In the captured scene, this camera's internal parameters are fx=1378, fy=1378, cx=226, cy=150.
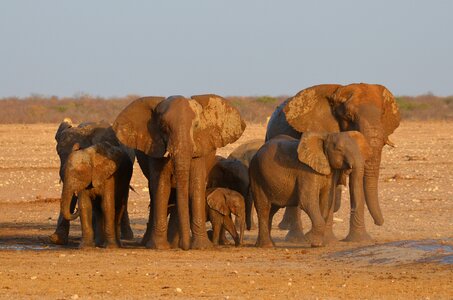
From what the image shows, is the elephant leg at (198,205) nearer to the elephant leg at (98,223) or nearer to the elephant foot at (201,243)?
the elephant foot at (201,243)

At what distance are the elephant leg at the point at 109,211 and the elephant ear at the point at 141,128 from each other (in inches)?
22.2

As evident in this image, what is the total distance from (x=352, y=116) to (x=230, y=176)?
179 centimetres

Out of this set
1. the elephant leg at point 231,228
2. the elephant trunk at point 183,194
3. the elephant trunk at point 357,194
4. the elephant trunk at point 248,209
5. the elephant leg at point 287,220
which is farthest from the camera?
the elephant leg at point 287,220

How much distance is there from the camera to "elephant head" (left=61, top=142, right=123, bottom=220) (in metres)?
Result: 16.7

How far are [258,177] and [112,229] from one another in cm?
191

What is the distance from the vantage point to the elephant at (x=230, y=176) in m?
17.8

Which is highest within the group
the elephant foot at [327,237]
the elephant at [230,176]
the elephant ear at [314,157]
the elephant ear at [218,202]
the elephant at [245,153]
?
the elephant ear at [314,157]

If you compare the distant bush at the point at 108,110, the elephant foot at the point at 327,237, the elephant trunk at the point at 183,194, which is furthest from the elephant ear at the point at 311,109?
the distant bush at the point at 108,110

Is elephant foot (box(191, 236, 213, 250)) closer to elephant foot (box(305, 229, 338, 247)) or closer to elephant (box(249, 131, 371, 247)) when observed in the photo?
elephant (box(249, 131, 371, 247))

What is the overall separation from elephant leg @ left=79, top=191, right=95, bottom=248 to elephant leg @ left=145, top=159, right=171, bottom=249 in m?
0.78

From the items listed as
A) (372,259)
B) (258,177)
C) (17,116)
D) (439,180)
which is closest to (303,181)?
(258,177)

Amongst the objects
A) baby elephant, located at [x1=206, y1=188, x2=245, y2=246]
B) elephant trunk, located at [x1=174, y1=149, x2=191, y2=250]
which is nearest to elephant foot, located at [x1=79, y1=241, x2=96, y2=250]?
elephant trunk, located at [x1=174, y1=149, x2=191, y2=250]

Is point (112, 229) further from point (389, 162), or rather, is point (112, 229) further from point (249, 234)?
point (389, 162)

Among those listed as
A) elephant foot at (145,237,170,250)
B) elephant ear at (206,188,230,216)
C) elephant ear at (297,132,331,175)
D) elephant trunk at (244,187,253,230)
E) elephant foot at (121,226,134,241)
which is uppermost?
elephant ear at (297,132,331,175)
